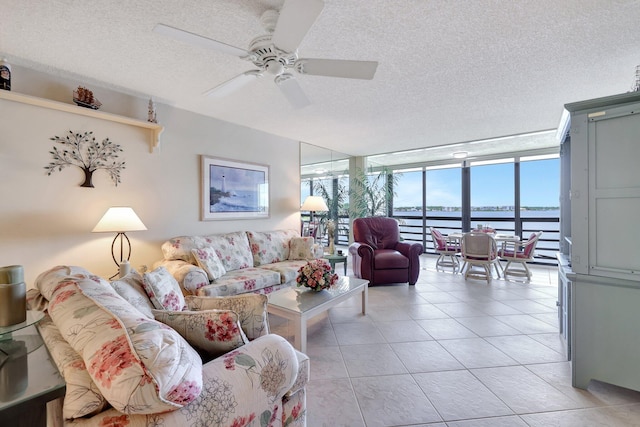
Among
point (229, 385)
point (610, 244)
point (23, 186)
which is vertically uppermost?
point (23, 186)

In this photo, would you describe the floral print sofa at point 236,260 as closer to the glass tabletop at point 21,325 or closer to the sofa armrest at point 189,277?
the sofa armrest at point 189,277

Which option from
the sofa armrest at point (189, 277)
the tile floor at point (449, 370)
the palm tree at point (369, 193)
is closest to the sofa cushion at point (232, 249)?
the sofa armrest at point (189, 277)

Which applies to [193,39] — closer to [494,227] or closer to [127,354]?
[127,354]

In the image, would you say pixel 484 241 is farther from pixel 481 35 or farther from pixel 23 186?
pixel 23 186

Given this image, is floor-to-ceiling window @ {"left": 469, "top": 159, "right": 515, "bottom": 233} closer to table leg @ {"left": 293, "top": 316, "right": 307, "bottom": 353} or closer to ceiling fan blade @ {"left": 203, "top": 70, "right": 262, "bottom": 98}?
table leg @ {"left": 293, "top": 316, "right": 307, "bottom": 353}

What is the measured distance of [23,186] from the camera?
95.9 inches

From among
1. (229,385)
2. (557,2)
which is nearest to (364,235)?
(557,2)

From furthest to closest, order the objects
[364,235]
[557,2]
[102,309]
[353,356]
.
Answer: [364,235] < [353,356] < [557,2] < [102,309]

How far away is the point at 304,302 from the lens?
8.32ft

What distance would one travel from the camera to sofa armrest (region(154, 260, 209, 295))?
274 cm

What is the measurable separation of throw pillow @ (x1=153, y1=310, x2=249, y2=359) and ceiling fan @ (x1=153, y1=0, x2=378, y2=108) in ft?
4.79

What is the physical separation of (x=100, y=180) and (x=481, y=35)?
3568mm

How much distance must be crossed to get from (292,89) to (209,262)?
2.00 metres

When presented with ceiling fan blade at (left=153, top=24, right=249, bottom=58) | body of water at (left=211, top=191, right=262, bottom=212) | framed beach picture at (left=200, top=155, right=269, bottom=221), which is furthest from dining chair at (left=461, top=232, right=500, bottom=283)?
ceiling fan blade at (left=153, top=24, right=249, bottom=58)
